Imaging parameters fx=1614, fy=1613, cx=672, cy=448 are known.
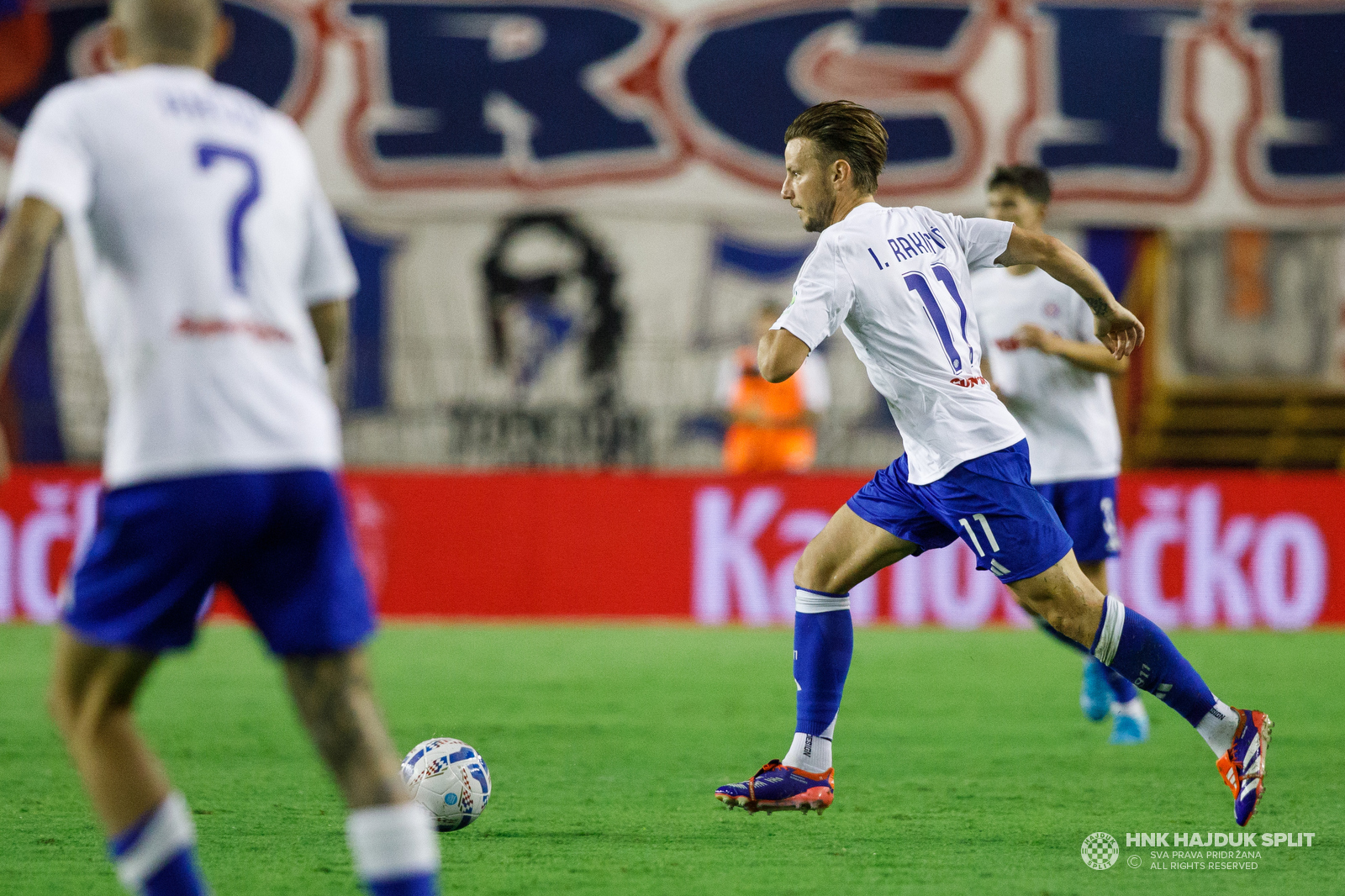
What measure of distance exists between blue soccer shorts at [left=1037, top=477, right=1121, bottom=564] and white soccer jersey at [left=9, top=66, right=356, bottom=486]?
14.0 feet

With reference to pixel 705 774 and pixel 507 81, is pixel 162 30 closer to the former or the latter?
pixel 705 774

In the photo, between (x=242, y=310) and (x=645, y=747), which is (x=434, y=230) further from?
(x=242, y=310)

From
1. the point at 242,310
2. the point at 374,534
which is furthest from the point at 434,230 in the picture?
the point at 242,310

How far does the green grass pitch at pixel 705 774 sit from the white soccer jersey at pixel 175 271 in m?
1.52

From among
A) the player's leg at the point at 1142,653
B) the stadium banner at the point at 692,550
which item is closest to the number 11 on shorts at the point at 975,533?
the player's leg at the point at 1142,653

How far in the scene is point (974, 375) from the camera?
4523mm

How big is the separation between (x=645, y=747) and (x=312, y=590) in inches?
139

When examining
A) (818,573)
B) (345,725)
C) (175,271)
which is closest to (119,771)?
(345,725)

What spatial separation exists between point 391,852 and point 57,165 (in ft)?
4.19

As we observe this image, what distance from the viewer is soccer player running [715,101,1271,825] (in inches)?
172

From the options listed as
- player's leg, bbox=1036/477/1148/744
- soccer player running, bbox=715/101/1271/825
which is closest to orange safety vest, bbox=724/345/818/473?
player's leg, bbox=1036/477/1148/744

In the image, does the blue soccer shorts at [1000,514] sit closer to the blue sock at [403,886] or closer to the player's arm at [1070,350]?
the player's arm at [1070,350]

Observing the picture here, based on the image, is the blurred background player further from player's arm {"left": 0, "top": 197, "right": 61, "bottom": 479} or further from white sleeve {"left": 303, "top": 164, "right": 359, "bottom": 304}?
player's arm {"left": 0, "top": 197, "right": 61, "bottom": 479}

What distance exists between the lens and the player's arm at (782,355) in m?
4.12
